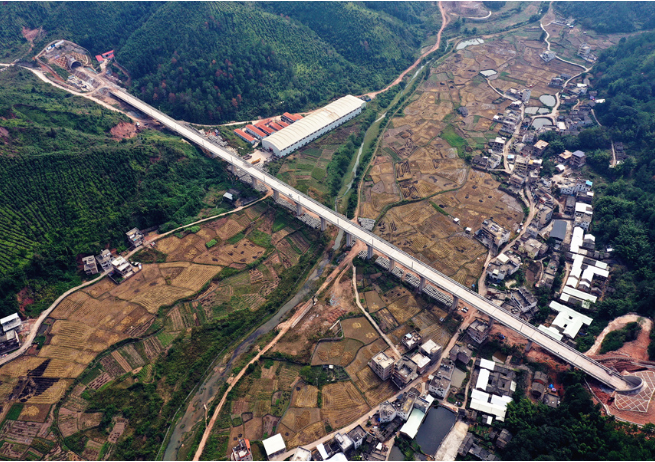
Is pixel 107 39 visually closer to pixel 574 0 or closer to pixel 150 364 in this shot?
pixel 150 364

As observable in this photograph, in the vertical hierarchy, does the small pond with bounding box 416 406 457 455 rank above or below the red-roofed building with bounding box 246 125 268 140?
below

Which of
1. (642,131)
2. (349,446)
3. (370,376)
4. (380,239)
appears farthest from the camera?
(642,131)

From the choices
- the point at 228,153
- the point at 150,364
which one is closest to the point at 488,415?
the point at 150,364

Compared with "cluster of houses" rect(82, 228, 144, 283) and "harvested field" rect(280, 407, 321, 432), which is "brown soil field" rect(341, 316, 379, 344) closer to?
"harvested field" rect(280, 407, 321, 432)

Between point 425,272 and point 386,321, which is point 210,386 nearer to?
point 386,321

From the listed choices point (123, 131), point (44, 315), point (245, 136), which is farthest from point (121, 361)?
point (245, 136)

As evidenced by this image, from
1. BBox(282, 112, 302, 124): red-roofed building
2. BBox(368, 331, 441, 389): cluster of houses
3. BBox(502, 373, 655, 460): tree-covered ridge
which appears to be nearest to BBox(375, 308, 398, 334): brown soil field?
BBox(368, 331, 441, 389): cluster of houses
